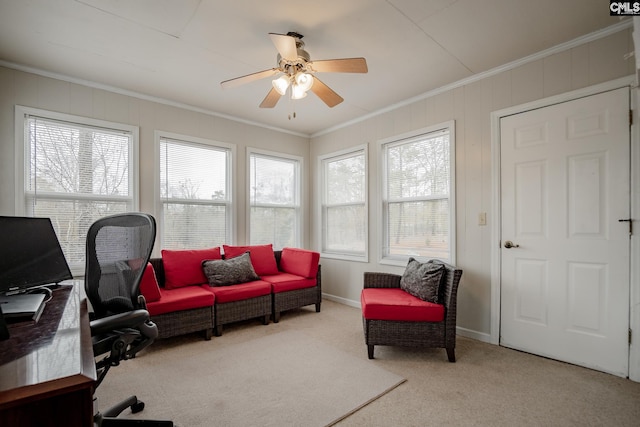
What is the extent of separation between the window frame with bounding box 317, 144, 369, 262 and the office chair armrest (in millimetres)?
2973

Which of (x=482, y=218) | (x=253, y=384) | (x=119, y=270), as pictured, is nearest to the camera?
(x=119, y=270)

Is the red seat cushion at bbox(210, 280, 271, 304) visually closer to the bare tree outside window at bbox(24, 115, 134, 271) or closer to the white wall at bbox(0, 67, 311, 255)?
the white wall at bbox(0, 67, 311, 255)

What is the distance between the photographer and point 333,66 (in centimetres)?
225

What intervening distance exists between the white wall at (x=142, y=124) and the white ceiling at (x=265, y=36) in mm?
168

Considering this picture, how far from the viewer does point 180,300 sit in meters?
2.89

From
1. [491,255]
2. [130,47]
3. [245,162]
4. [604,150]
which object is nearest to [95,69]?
[130,47]

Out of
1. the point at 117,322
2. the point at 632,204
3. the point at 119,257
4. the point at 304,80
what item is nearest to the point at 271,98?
the point at 304,80

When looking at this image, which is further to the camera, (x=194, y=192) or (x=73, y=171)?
(x=194, y=192)

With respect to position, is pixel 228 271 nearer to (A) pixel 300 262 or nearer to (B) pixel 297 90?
(A) pixel 300 262

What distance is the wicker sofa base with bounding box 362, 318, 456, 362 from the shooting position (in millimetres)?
2535

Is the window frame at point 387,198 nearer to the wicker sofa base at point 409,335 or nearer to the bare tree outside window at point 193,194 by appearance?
the wicker sofa base at point 409,335

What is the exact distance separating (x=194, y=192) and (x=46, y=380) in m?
3.41

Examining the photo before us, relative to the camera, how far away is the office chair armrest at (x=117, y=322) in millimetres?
1403

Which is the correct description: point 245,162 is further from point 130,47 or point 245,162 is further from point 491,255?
point 491,255
